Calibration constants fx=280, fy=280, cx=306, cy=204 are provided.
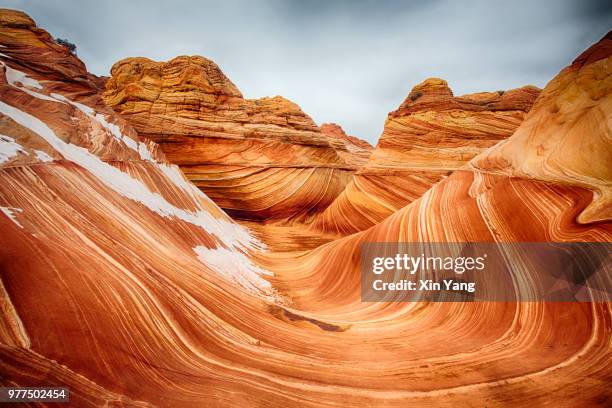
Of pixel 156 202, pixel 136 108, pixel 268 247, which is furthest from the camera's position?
pixel 136 108

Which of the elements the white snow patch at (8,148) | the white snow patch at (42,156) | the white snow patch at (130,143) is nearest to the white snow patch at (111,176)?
the white snow patch at (42,156)

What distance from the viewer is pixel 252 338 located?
185 centimetres

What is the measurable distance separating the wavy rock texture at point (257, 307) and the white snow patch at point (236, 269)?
0.12ft

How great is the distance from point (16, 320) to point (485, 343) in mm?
2452

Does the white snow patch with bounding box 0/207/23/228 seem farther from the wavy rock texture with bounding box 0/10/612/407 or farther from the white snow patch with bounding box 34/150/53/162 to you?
the white snow patch with bounding box 34/150/53/162

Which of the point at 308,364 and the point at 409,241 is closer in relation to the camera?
the point at 308,364

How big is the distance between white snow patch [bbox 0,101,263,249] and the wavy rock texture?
1.2 inches

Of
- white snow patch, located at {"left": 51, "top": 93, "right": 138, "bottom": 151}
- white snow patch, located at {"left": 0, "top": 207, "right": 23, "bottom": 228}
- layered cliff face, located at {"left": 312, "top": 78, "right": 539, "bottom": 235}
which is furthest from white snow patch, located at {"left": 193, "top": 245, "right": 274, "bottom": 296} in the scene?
layered cliff face, located at {"left": 312, "top": 78, "right": 539, "bottom": 235}

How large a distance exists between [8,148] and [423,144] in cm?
792

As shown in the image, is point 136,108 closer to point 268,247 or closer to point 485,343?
point 268,247

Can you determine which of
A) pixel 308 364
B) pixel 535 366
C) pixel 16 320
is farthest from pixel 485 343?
pixel 16 320

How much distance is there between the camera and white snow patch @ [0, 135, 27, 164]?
83.9 inches

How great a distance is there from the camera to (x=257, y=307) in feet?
8.05

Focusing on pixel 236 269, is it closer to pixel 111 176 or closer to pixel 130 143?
pixel 111 176
